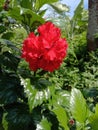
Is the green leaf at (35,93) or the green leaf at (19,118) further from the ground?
the green leaf at (35,93)

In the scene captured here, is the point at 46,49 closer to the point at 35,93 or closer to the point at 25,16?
the point at 35,93

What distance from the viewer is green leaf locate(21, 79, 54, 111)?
7.54 feet

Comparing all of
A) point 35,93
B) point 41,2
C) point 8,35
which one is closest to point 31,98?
point 35,93

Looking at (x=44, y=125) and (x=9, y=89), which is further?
(x=9, y=89)

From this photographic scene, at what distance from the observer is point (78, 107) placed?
2.07 m

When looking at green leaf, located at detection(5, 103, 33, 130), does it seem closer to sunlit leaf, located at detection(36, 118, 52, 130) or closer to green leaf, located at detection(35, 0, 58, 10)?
sunlit leaf, located at detection(36, 118, 52, 130)

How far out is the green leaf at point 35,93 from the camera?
2.30 m

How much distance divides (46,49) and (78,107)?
40cm

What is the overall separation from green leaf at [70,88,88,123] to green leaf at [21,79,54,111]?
283 millimetres

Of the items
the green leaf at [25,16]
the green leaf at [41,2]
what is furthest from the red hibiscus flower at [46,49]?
the green leaf at [41,2]

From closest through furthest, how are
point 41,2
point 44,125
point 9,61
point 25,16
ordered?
1. point 44,125
2. point 9,61
3. point 25,16
4. point 41,2

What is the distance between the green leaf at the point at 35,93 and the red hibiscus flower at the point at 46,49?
10 centimetres

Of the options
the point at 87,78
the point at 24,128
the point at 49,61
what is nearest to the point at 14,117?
the point at 24,128

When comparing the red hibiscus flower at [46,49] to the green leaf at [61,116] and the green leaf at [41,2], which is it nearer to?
the green leaf at [61,116]
